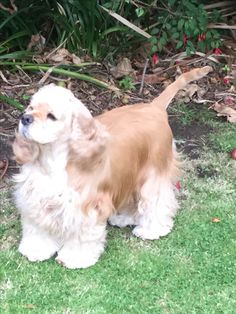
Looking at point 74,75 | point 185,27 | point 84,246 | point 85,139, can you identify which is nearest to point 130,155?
point 85,139

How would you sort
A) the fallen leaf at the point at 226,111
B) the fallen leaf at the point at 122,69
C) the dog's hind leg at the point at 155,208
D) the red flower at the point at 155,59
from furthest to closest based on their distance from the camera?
the red flower at the point at 155,59 < the fallen leaf at the point at 122,69 < the fallen leaf at the point at 226,111 < the dog's hind leg at the point at 155,208

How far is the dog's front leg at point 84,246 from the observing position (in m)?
3.69

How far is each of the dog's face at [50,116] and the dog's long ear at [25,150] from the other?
146 mm

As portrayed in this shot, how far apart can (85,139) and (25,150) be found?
38 centimetres

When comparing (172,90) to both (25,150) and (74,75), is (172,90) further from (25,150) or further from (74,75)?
(74,75)

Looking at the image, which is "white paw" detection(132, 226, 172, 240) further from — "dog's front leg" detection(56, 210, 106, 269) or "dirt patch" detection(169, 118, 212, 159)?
"dirt patch" detection(169, 118, 212, 159)

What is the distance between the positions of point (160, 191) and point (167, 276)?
1.86 feet

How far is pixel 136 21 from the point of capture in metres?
6.37

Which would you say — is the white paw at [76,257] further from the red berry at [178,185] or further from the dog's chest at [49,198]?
the red berry at [178,185]

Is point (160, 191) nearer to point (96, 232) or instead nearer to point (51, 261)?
point (96, 232)

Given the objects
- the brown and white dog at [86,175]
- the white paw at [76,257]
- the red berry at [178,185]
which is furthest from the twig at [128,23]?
the white paw at [76,257]

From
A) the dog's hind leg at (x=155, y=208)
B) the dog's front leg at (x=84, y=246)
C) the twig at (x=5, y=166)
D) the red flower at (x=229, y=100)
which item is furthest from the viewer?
the red flower at (x=229, y=100)

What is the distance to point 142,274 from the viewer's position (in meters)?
3.79

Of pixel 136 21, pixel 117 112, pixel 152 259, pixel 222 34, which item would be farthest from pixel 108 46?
pixel 152 259
